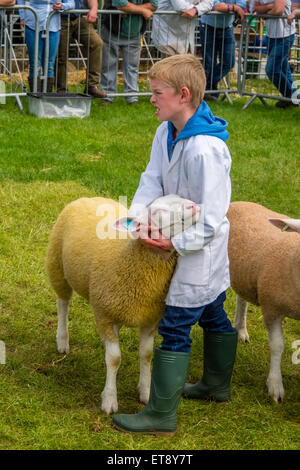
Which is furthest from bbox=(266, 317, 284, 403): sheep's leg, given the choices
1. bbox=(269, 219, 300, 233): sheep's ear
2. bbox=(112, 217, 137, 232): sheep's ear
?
bbox=(112, 217, 137, 232): sheep's ear

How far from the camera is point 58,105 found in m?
9.18

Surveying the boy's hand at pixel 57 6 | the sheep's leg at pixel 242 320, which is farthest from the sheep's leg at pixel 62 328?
the boy's hand at pixel 57 6

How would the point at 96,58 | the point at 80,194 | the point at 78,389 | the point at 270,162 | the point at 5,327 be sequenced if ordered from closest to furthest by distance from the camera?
1. the point at 78,389
2. the point at 5,327
3. the point at 80,194
4. the point at 270,162
5. the point at 96,58

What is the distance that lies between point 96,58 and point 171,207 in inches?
313

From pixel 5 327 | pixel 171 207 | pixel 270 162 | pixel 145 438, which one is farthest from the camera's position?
pixel 270 162

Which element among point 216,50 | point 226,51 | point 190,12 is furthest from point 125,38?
point 226,51

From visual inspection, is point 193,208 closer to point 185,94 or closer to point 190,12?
point 185,94

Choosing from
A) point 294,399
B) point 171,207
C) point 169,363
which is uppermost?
point 171,207

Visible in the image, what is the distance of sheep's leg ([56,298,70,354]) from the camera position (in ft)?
13.5

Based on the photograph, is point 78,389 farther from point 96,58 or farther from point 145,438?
point 96,58

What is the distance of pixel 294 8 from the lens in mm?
11148

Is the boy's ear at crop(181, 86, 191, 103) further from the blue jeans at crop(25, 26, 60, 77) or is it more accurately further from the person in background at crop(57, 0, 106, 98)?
the person in background at crop(57, 0, 106, 98)
